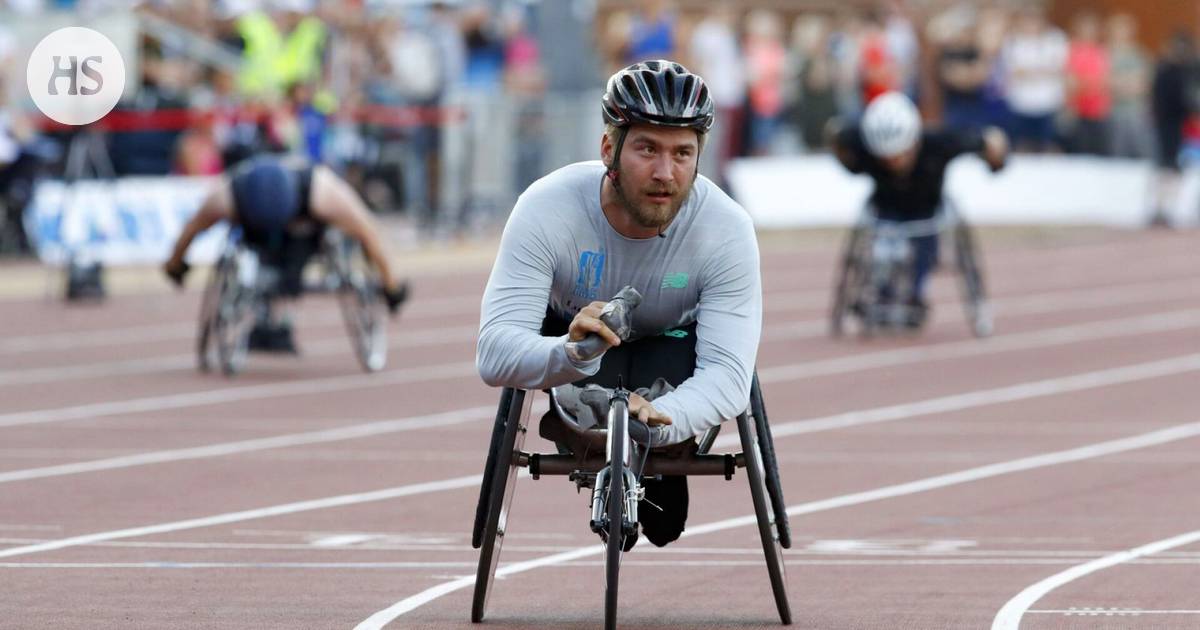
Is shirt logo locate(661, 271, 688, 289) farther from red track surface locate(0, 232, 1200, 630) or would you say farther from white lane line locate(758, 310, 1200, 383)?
white lane line locate(758, 310, 1200, 383)

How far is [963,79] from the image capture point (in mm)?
30625

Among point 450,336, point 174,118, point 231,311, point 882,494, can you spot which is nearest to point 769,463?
point 882,494

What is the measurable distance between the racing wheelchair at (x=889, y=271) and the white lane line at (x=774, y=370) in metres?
0.47

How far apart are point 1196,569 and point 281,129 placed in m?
14.9

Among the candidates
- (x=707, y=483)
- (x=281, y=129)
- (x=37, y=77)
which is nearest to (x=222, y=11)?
(x=281, y=129)

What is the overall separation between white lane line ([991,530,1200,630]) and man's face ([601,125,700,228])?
5.51ft

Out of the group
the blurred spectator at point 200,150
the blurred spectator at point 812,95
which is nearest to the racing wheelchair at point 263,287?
the blurred spectator at point 200,150

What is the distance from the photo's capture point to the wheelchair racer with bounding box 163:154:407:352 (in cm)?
1623

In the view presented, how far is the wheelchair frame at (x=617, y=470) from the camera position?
7195mm

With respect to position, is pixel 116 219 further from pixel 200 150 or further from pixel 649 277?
pixel 649 277

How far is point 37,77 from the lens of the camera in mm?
18422

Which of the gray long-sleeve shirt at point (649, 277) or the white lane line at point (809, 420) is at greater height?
the gray long-sleeve shirt at point (649, 277)

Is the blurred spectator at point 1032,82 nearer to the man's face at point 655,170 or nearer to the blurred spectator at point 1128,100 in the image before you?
the blurred spectator at point 1128,100

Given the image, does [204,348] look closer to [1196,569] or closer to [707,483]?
[707,483]
